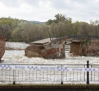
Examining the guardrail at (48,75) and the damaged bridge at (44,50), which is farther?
the damaged bridge at (44,50)

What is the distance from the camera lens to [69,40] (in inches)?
977

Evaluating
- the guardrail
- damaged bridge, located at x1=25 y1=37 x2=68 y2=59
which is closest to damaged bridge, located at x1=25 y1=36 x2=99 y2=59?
damaged bridge, located at x1=25 y1=37 x2=68 y2=59

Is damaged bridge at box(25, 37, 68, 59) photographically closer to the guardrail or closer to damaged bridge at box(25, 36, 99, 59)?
damaged bridge at box(25, 36, 99, 59)

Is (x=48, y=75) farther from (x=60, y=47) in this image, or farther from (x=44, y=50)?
(x=60, y=47)

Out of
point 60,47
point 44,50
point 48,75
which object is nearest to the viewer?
point 48,75

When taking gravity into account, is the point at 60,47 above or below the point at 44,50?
above

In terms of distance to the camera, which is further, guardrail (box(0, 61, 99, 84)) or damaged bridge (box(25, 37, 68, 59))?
damaged bridge (box(25, 37, 68, 59))

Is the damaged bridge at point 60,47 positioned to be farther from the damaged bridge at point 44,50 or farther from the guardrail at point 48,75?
the guardrail at point 48,75

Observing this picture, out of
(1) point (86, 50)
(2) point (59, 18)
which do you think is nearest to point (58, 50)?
(1) point (86, 50)

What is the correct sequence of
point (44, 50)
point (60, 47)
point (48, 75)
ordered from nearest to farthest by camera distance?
point (48, 75) → point (44, 50) → point (60, 47)

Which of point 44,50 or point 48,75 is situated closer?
point 48,75

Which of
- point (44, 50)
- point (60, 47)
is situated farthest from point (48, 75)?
point (60, 47)

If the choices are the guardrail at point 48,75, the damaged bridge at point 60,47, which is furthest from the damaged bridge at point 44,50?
the guardrail at point 48,75
